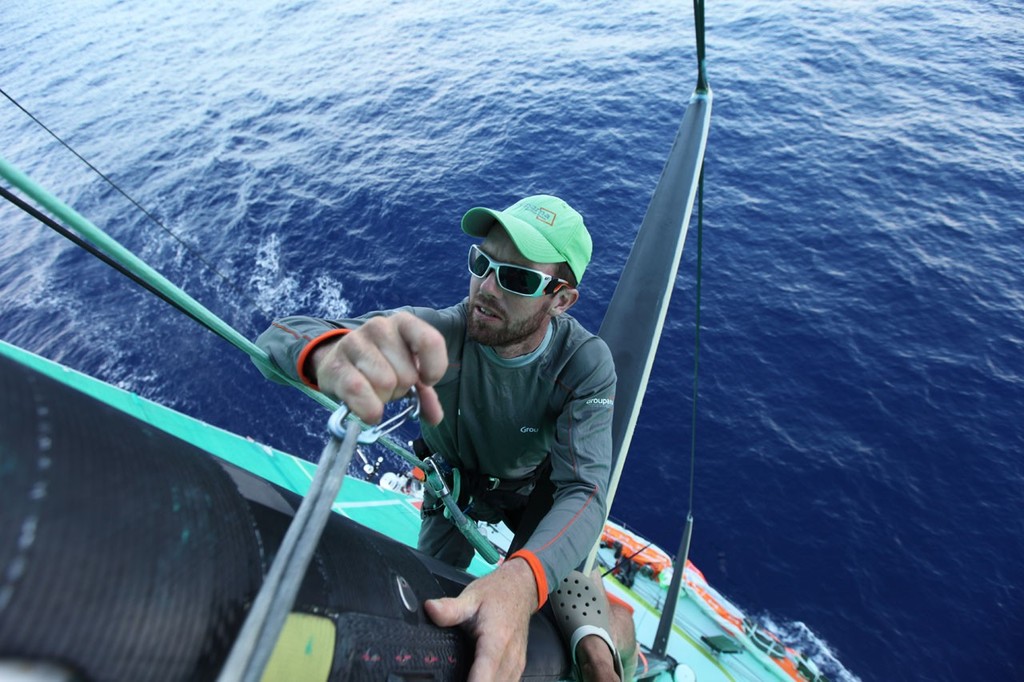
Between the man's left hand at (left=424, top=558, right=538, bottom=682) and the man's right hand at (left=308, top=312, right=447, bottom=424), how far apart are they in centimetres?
70

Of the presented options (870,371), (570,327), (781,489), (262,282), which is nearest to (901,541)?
(781,489)

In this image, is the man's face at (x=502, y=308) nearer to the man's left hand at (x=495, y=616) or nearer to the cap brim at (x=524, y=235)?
the cap brim at (x=524, y=235)

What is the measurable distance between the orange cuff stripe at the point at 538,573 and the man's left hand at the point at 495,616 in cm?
4

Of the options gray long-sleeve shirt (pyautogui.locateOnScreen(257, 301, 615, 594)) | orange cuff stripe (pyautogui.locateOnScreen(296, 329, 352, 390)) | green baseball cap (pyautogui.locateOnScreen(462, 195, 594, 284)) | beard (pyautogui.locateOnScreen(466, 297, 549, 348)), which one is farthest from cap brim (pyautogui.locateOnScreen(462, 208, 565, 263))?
orange cuff stripe (pyautogui.locateOnScreen(296, 329, 352, 390))

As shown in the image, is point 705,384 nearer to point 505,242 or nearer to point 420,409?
point 505,242

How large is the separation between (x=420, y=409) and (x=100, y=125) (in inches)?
1621

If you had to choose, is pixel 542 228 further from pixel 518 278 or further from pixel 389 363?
pixel 389 363

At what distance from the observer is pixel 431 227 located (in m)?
20.8

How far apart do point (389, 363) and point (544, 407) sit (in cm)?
175

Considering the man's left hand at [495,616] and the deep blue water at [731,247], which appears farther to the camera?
the deep blue water at [731,247]

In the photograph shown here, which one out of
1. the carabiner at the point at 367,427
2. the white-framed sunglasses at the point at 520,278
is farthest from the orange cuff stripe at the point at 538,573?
the white-framed sunglasses at the point at 520,278

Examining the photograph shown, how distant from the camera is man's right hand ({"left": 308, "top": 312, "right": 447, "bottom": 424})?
57.1 inches

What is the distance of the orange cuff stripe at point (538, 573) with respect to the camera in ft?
7.31

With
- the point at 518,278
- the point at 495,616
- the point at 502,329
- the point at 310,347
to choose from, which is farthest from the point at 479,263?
the point at 495,616
